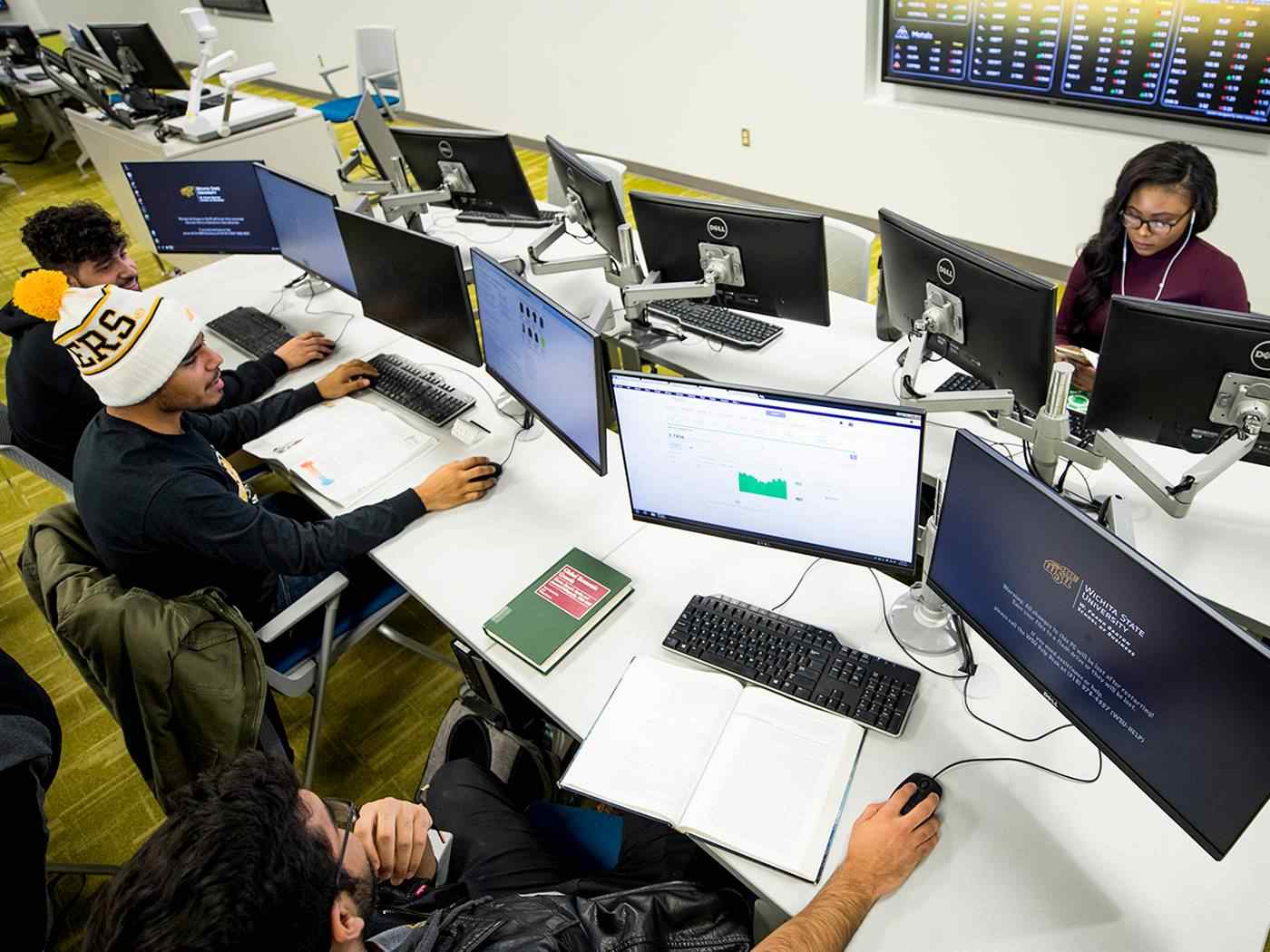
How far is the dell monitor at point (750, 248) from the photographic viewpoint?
6.99ft

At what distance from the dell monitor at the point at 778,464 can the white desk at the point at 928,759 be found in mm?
Result: 155

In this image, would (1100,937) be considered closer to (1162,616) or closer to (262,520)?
(1162,616)

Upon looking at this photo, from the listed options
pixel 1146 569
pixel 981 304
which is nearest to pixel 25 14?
→ pixel 981 304

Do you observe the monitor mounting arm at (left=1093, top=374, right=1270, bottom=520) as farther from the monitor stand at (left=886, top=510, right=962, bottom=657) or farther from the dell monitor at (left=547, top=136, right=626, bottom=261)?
the dell monitor at (left=547, top=136, right=626, bottom=261)

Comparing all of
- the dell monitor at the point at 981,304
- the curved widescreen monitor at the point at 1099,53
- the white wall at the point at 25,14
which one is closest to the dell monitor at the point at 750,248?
the dell monitor at the point at 981,304

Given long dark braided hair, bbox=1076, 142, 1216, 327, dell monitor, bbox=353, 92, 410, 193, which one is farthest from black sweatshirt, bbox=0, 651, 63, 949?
long dark braided hair, bbox=1076, 142, 1216, 327

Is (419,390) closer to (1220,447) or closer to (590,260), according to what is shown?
(590,260)

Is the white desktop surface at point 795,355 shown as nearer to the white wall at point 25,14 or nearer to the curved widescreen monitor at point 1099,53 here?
the curved widescreen monitor at point 1099,53

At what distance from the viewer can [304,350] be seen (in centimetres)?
267

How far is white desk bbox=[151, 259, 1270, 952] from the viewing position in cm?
117

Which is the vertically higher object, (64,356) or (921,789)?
(64,356)

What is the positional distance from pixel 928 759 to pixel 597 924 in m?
0.61

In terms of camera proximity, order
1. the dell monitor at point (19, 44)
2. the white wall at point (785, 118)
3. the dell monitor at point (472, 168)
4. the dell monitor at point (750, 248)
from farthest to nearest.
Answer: the dell monitor at point (19, 44) < the white wall at point (785, 118) < the dell monitor at point (472, 168) < the dell monitor at point (750, 248)

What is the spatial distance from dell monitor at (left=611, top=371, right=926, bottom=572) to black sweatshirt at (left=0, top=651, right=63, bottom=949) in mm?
1264
